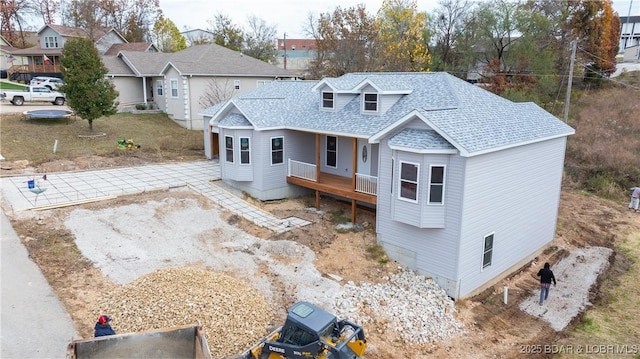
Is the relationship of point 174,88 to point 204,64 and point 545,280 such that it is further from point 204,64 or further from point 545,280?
point 545,280

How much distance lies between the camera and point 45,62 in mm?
48219

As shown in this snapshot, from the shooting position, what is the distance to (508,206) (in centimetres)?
1581

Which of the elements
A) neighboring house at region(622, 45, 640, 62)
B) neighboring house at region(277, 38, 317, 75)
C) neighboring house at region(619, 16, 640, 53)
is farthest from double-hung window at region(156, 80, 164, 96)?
neighboring house at region(619, 16, 640, 53)

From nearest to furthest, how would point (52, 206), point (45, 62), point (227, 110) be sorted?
point (52, 206) → point (227, 110) → point (45, 62)

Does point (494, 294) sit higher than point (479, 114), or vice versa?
point (479, 114)

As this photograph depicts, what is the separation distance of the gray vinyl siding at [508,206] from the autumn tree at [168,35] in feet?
196

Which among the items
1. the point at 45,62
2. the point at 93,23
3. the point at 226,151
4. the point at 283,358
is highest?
the point at 93,23

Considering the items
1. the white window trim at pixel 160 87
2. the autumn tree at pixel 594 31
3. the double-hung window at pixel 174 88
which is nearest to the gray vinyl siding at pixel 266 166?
the double-hung window at pixel 174 88

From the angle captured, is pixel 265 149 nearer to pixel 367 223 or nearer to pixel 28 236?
pixel 367 223

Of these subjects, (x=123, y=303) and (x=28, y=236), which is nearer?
(x=123, y=303)

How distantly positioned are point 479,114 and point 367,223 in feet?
20.4

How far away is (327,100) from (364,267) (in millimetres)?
8901

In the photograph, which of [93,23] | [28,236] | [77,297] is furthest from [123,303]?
[93,23]

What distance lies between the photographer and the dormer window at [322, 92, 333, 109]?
68.0 feet
